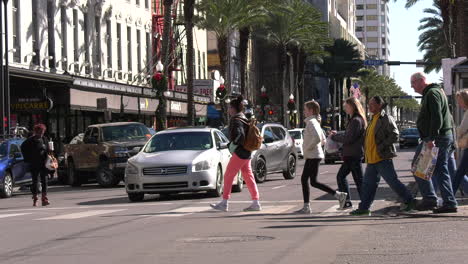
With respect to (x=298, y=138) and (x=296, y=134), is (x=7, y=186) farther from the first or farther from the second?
(x=296, y=134)

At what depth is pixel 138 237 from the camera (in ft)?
41.0

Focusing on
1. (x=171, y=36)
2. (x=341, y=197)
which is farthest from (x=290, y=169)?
(x=171, y=36)

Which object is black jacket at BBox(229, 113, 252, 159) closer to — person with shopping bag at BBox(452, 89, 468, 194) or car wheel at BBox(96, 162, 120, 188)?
person with shopping bag at BBox(452, 89, 468, 194)

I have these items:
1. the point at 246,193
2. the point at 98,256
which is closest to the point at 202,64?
the point at 246,193

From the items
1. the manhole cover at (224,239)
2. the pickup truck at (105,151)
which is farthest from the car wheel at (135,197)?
the manhole cover at (224,239)

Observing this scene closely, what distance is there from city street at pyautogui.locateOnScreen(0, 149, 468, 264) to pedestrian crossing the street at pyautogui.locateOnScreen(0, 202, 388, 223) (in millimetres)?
16

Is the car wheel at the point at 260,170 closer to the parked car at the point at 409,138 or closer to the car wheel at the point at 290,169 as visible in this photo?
the car wheel at the point at 290,169

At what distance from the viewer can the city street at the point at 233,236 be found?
1027cm

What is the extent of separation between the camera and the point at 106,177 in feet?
100

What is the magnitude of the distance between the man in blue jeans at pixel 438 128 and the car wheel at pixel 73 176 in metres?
19.9

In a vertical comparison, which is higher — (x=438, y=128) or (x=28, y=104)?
(x=28, y=104)

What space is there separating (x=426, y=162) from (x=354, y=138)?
181cm

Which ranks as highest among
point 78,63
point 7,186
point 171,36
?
point 171,36

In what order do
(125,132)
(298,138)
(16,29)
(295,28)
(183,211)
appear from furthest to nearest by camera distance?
(295,28)
(298,138)
(16,29)
(125,132)
(183,211)
